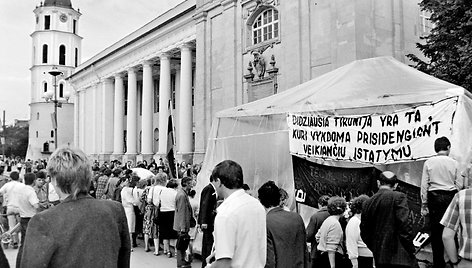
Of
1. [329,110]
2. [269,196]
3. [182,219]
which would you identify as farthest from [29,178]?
[269,196]

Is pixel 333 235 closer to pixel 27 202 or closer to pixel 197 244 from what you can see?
pixel 197 244

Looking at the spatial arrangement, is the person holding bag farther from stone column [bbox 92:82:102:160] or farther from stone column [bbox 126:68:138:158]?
stone column [bbox 92:82:102:160]

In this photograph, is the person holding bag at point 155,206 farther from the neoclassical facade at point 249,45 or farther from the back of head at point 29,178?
the neoclassical facade at point 249,45

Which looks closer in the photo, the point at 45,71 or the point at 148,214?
the point at 148,214

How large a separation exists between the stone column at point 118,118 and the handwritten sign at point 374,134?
39.5 m

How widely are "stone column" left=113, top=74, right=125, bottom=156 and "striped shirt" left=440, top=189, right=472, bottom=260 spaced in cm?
4476

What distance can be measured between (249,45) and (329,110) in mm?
15508

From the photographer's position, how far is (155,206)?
11.0 m

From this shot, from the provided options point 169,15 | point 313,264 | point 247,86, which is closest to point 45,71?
point 169,15

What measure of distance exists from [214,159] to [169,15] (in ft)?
87.1

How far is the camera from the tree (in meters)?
13.9

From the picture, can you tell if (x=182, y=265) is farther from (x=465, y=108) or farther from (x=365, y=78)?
(x=465, y=108)

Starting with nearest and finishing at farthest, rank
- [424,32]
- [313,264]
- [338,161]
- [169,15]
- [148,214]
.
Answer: [313,264]
[338,161]
[148,214]
[424,32]
[169,15]

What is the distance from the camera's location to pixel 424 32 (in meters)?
20.8
